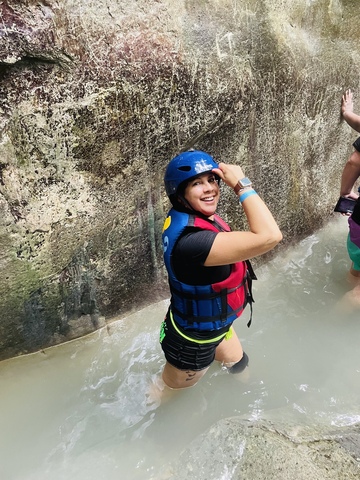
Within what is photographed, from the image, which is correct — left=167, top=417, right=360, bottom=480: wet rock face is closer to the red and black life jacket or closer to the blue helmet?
the red and black life jacket

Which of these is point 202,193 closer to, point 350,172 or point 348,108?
point 350,172

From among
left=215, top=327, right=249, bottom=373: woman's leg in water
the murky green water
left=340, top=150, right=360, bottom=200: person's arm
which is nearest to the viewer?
the murky green water

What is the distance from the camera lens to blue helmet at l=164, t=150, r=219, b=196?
85.5 inches

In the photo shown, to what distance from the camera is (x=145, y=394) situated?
Result: 3.10m

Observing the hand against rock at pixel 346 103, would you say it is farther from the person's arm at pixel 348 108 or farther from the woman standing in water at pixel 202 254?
the woman standing in water at pixel 202 254

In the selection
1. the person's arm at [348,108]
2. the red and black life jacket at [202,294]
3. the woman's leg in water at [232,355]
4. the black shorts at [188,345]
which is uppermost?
the person's arm at [348,108]

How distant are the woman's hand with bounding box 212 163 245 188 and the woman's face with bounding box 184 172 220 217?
0.07m

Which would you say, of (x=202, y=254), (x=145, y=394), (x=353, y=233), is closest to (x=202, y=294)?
(x=202, y=254)

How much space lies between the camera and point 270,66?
11.9 ft

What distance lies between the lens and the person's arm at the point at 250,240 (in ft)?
6.27

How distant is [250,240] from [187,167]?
58cm

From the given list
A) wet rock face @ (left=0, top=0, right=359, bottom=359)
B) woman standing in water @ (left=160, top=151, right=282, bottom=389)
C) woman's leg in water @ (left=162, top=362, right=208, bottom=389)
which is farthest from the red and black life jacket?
wet rock face @ (left=0, top=0, right=359, bottom=359)

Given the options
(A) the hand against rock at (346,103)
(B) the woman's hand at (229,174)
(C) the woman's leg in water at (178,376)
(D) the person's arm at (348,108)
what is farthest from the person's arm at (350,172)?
(C) the woman's leg in water at (178,376)

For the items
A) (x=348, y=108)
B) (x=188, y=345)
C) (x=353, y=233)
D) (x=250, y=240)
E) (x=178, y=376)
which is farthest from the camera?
(x=348, y=108)
